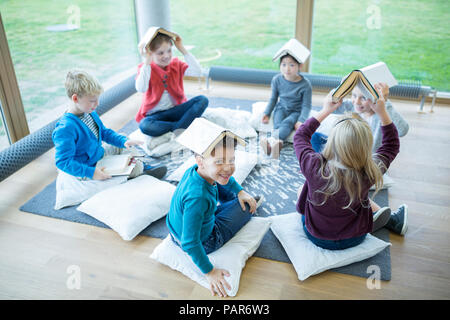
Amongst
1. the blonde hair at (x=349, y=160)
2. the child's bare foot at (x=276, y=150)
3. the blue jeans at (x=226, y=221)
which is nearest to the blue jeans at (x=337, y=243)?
the blonde hair at (x=349, y=160)

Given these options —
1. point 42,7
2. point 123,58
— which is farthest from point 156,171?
point 123,58

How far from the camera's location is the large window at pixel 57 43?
277 cm

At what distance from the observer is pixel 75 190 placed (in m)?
2.21

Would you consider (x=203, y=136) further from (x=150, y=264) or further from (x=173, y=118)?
(x=173, y=118)

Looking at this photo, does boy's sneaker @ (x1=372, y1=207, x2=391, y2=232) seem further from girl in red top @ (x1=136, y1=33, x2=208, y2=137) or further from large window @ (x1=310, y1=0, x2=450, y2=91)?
large window @ (x1=310, y1=0, x2=450, y2=91)

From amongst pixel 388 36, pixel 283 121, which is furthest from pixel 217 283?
pixel 388 36

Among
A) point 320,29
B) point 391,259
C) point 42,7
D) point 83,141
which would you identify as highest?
point 42,7

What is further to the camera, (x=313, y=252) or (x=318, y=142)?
(x=318, y=142)

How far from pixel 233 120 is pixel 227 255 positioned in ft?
4.57

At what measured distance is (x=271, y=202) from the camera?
2.23 metres

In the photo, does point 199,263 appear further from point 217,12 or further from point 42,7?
point 217,12

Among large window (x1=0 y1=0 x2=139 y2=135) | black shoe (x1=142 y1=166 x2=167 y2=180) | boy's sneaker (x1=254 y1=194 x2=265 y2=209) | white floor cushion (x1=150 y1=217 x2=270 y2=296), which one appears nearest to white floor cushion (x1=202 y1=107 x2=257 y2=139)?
black shoe (x1=142 y1=166 x2=167 y2=180)

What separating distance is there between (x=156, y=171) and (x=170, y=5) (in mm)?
2383

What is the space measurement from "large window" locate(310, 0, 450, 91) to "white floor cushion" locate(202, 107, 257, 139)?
134cm
